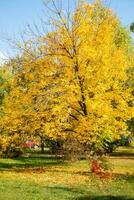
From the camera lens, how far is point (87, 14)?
81.7 feet

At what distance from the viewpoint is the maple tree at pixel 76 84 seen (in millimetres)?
24359

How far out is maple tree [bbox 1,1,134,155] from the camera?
24.4 meters

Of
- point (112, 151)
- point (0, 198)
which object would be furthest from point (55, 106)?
point (112, 151)

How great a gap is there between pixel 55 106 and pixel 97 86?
2.55 metres

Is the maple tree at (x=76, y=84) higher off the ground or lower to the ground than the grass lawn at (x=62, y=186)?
higher

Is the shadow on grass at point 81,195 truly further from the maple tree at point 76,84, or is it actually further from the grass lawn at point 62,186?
the maple tree at point 76,84

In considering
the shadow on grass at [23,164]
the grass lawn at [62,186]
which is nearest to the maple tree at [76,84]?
the grass lawn at [62,186]

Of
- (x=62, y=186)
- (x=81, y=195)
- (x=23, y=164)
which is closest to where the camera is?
(x=81, y=195)

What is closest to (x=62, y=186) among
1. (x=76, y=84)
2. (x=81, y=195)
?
(x=81, y=195)

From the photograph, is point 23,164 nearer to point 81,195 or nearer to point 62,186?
point 62,186

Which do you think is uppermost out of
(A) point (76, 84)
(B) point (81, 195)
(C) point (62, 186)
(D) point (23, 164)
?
(A) point (76, 84)

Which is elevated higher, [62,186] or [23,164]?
[23,164]

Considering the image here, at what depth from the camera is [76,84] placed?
24578mm

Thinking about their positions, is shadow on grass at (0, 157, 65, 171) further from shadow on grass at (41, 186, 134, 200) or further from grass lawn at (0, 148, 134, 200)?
shadow on grass at (41, 186, 134, 200)
